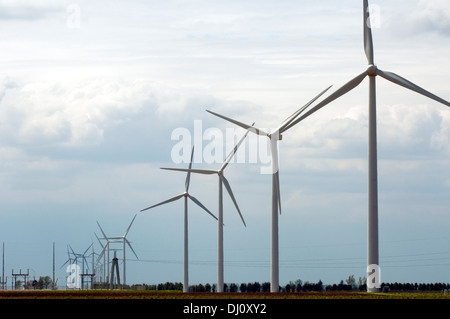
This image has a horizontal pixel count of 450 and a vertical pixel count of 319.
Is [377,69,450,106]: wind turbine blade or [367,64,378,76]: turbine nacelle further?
[367,64,378,76]: turbine nacelle

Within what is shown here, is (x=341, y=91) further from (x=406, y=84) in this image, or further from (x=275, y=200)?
(x=275, y=200)

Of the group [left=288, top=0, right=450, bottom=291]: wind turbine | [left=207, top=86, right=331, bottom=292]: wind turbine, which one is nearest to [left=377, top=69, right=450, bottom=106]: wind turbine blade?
[left=288, top=0, right=450, bottom=291]: wind turbine

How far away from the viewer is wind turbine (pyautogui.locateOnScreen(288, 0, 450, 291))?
66.1 meters

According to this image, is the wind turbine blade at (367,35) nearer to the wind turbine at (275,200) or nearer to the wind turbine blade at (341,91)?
the wind turbine blade at (341,91)

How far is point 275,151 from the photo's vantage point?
8544cm

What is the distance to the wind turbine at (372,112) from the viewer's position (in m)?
66.1

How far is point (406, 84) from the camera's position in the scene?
7031 cm

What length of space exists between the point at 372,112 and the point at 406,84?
402cm

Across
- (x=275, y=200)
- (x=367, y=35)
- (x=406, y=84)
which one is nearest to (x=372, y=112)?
Answer: (x=406, y=84)

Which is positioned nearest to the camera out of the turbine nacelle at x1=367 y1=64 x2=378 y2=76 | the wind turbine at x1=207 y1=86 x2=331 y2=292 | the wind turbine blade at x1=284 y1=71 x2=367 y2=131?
the turbine nacelle at x1=367 y1=64 x2=378 y2=76

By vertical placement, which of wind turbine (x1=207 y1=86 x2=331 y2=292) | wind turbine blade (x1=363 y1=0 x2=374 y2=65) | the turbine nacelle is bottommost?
wind turbine (x1=207 y1=86 x2=331 y2=292)

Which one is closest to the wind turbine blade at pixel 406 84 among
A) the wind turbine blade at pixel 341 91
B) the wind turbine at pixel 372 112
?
the wind turbine at pixel 372 112

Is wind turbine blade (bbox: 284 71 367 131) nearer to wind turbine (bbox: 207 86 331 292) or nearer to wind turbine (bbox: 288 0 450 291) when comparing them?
wind turbine (bbox: 288 0 450 291)
